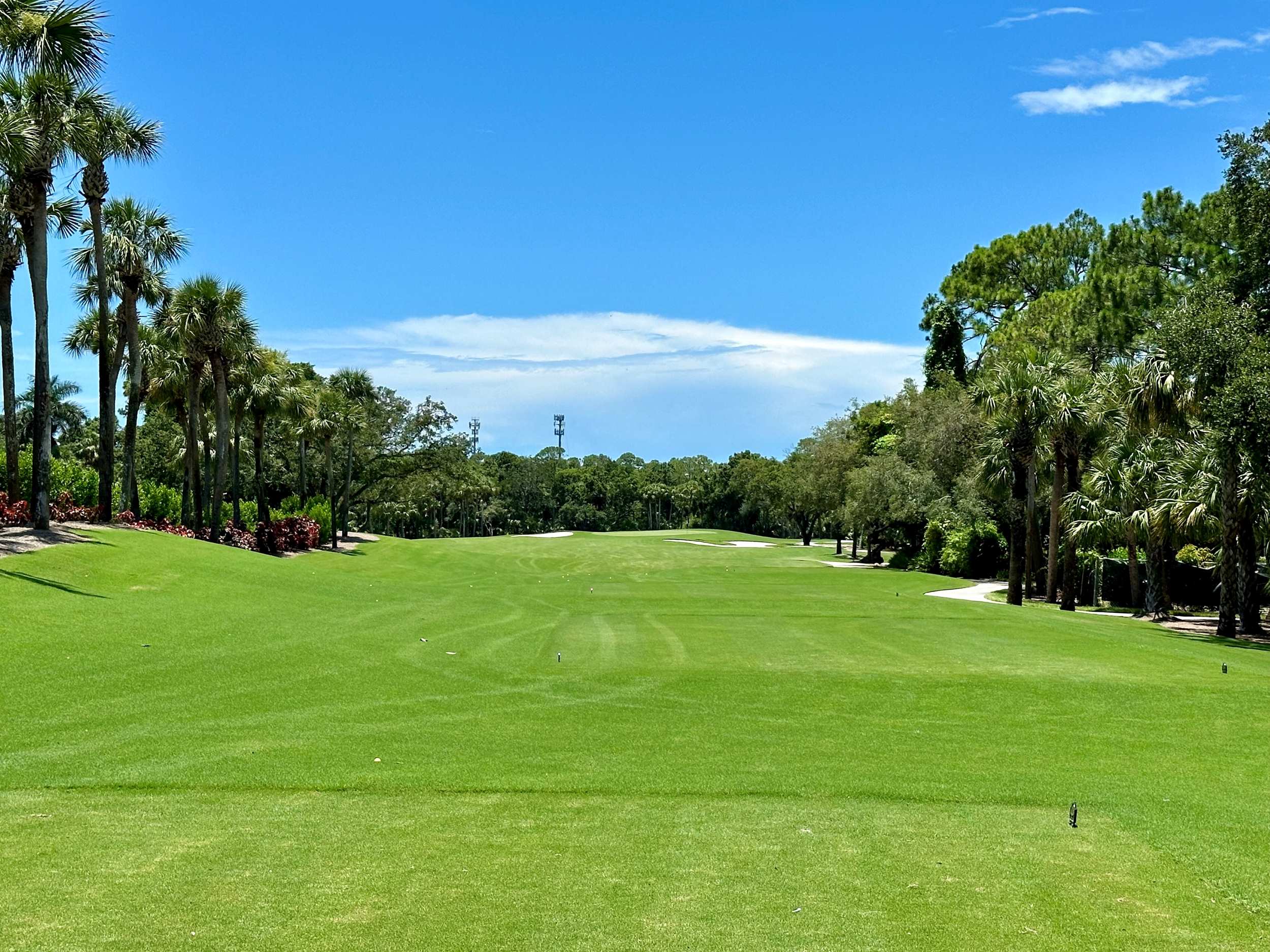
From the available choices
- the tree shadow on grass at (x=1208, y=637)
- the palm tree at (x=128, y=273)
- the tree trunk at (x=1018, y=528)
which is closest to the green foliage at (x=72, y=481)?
the palm tree at (x=128, y=273)

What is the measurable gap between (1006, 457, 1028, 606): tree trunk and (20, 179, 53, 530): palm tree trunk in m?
30.9

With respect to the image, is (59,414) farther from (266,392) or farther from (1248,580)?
(1248,580)

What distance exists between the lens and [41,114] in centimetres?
2625

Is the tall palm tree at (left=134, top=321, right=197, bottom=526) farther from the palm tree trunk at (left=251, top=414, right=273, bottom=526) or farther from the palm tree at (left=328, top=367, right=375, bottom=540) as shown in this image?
the palm tree at (left=328, top=367, right=375, bottom=540)

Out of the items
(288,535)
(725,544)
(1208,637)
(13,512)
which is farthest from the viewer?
(725,544)

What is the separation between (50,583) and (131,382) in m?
17.2

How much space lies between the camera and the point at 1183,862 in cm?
757

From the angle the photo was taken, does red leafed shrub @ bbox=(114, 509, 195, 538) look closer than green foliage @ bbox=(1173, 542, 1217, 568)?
Yes

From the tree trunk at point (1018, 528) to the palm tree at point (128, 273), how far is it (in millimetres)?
31910

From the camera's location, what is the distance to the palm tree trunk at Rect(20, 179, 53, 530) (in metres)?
26.5

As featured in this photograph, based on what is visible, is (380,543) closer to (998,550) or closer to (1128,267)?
(998,550)

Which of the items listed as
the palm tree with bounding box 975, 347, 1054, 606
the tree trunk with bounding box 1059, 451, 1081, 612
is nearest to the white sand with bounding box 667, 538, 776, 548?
the palm tree with bounding box 975, 347, 1054, 606

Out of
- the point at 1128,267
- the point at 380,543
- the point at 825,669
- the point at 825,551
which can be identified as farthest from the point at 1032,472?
the point at 825,551

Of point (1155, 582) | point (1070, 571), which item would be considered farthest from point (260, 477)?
point (1155, 582)
